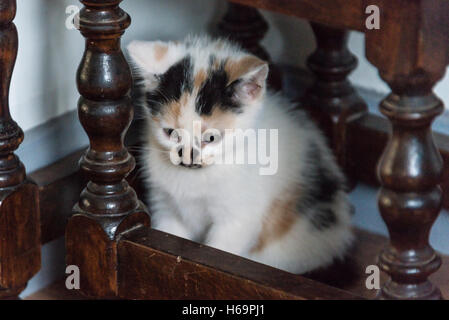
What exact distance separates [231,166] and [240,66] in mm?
168

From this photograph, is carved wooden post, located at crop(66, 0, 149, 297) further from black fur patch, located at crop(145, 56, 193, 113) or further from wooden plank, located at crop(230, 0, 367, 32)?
wooden plank, located at crop(230, 0, 367, 32)

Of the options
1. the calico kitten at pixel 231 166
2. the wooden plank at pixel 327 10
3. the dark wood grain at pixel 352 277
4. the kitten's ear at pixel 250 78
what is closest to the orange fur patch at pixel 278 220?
the calico kitten at pixel 231 166

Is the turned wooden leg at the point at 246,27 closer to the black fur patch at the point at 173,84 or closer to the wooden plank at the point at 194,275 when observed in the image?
the black fur patch at the point at 173,84

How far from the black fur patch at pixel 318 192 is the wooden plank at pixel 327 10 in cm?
39

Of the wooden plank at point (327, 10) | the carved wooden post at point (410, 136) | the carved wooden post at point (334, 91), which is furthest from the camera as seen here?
the carved wooden post at point (334, 91)

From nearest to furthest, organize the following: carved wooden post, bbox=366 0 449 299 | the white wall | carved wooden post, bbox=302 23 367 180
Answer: carved wooden post, bbox=366 0 449 299 → the white wall → carved wooden post, bbox=302 23 367 180

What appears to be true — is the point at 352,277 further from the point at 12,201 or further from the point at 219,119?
the point at 12,201

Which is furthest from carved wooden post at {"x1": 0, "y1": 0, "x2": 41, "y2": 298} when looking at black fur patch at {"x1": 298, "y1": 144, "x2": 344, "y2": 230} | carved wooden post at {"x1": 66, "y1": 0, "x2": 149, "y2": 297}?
black fur patch at {"x1": 298, "y1": 144, "x2": 344, "y2": 230}

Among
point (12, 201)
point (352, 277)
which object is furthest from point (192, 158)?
point (352, 277)

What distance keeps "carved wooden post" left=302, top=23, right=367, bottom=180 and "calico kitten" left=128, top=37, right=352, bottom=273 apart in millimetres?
124

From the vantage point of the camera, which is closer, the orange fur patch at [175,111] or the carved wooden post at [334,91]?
the orange fur patch at [175,111]

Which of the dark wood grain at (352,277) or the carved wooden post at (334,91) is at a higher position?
the carved wooden post at (334,91)

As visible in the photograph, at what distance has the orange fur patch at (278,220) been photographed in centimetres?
142

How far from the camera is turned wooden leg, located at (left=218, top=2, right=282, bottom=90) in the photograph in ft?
5.72
